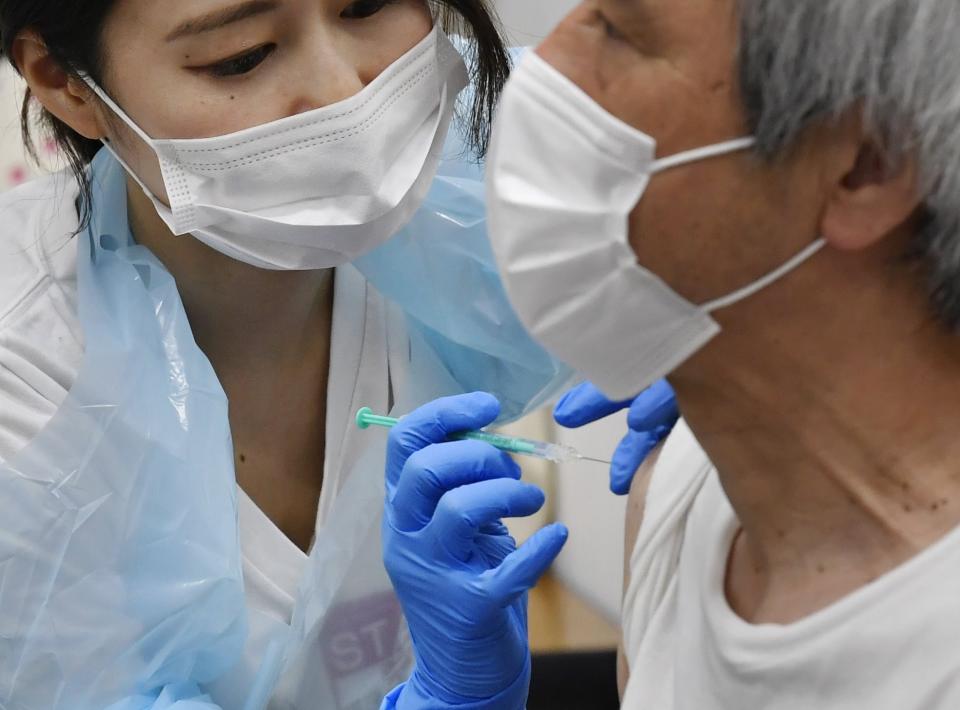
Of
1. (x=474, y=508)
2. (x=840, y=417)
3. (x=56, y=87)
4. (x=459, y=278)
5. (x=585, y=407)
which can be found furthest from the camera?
(x=459, y=278)

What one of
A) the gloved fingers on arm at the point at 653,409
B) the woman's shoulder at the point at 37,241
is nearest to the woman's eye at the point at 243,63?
the woman's shoulder at the point at 37,241

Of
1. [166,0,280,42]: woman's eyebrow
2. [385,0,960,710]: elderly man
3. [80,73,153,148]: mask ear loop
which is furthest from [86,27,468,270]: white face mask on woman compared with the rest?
[385,0,960,710]: elderly man

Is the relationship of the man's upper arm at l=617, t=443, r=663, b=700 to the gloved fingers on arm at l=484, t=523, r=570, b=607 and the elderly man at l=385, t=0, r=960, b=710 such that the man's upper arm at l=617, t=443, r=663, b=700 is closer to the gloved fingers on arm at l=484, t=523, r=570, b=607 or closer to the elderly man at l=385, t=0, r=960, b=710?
the gloved fingers on arm at l=484, t=523, r=570, b=607

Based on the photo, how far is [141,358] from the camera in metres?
1.41

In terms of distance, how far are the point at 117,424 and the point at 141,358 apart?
9cm

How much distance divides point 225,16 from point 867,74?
0.71 m

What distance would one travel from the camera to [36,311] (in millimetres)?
1406

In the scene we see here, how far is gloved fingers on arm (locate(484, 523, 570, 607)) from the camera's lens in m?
1.19

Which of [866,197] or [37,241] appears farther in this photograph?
[37,241]

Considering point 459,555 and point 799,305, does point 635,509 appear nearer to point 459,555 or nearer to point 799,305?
point 459,555

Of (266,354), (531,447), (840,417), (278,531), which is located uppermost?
(840,417)

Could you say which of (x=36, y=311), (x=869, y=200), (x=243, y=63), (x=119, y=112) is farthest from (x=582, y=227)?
(x=36, y=311)

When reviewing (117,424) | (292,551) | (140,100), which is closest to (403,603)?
(292,551)

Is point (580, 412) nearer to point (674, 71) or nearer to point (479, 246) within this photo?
point (479, 246)
